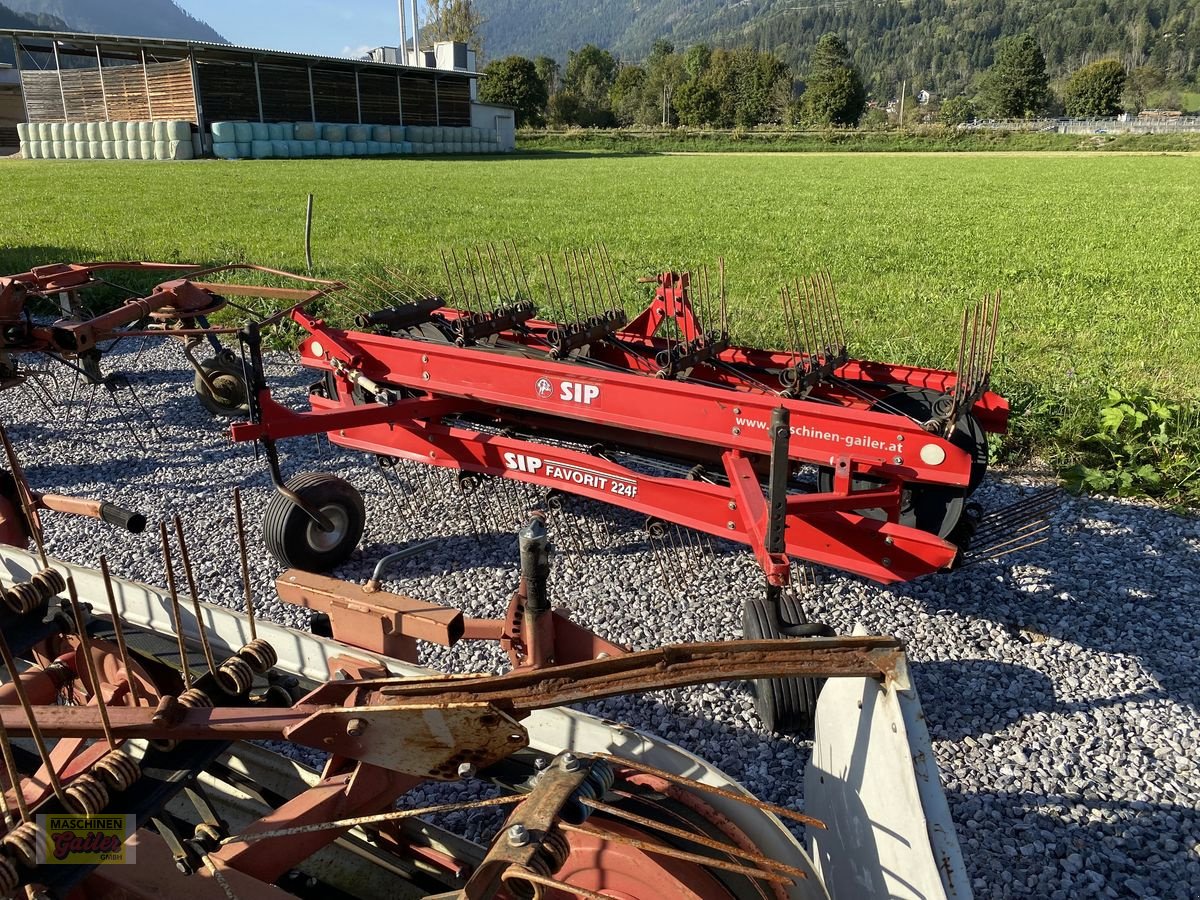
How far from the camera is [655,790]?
2.18 metres

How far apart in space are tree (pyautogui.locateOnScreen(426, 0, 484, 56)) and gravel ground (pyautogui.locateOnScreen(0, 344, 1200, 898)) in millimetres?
76930

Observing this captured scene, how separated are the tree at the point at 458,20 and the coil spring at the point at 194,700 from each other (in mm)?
80524

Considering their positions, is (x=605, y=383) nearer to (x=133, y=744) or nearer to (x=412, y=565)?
(x=412, y=565)

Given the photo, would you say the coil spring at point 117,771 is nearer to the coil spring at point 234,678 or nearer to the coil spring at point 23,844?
the coil spring at point 23,844

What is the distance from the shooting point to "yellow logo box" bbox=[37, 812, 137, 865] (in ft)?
5.58

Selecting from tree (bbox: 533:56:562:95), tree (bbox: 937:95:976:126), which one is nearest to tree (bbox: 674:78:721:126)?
tree (bbox: 533:56:562:95)

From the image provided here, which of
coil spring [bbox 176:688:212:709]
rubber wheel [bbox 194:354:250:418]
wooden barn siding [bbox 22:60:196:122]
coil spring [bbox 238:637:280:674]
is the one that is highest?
wooden barn siding [bbox 22:60:196:122]

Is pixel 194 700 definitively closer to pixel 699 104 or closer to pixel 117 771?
pixel 117 771

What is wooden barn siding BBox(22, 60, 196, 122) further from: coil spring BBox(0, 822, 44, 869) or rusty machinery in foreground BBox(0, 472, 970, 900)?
coil spring BBox(0, 822, 44, 869)

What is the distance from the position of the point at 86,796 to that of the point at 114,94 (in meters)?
46.6

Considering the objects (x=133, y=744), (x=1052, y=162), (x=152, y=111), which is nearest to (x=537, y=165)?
(x=152, y=111)

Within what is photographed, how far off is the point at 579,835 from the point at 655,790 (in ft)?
0.77

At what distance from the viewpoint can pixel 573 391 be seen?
443 cm

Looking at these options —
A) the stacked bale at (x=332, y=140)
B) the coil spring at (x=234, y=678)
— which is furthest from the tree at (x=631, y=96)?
the coil spring at (x=234, y=678)
